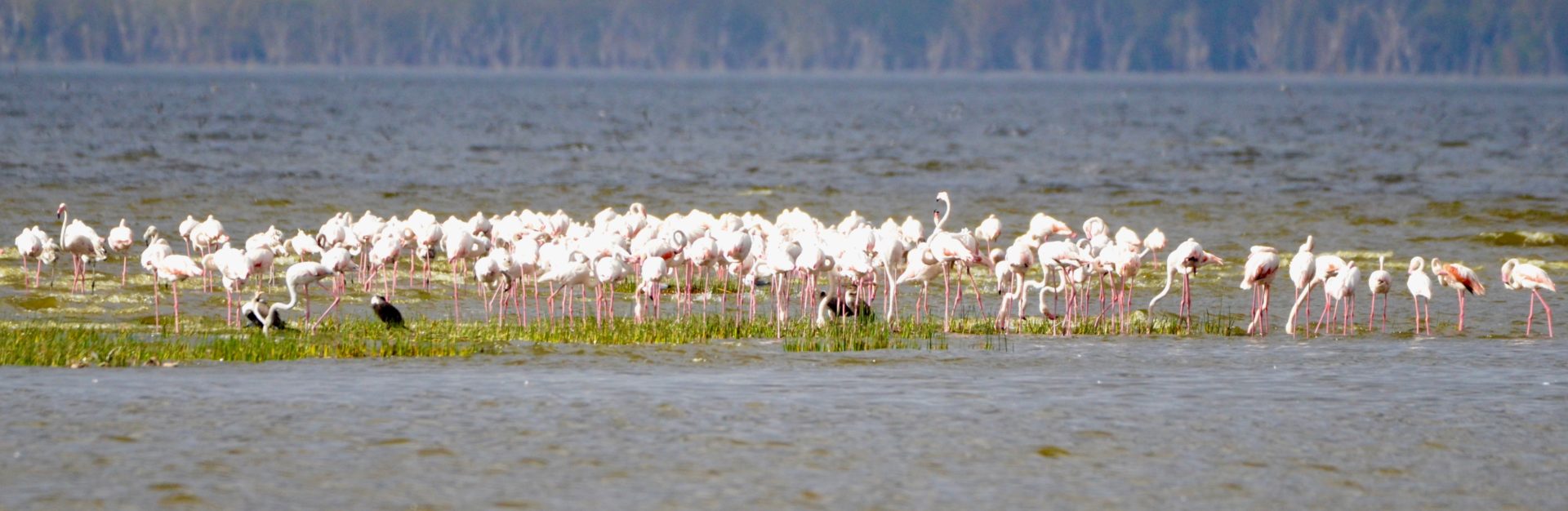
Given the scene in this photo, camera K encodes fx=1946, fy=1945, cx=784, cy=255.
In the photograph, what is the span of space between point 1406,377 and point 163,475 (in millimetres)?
8015

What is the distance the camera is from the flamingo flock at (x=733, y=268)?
15.6 meters

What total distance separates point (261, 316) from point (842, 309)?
4.66 metres

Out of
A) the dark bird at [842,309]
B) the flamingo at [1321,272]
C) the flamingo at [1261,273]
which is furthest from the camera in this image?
the dark bird at [842,309]

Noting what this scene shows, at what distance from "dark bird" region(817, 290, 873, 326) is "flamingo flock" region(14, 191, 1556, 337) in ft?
0.06

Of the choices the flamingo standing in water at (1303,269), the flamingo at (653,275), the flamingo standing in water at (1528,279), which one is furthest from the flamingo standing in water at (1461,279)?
the flamingo at (653,275)

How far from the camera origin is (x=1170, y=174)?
163 ft

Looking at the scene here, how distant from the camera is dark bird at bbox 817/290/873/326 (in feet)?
52.3

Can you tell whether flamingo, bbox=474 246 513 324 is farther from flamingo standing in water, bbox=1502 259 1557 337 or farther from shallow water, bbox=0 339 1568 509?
flamingo standing in water, bbox=1502 259 1557 337

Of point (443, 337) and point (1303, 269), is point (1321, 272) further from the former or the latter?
point (443, 337)

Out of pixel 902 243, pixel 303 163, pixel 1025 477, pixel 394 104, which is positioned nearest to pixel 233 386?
pixel 1025 477

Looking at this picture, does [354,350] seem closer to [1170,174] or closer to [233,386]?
[233,386]

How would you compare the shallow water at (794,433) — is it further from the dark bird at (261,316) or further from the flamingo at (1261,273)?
the dark bird at (261,316)

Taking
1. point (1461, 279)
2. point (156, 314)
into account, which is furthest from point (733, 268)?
point (1461, 279)

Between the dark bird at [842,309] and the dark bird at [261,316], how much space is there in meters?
4.26
